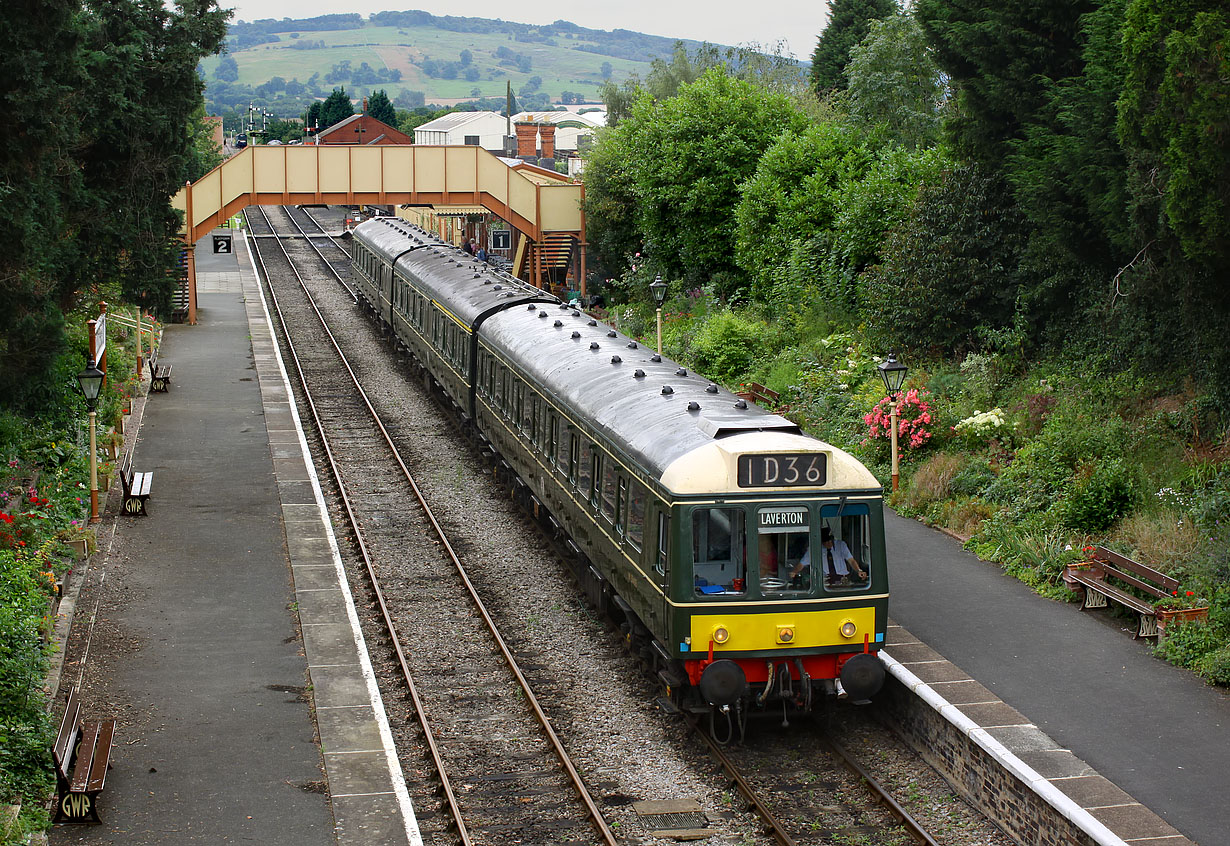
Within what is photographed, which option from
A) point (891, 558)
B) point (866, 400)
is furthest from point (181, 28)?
point (891, 558)

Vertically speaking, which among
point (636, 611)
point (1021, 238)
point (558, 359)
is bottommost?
point (636, 611)

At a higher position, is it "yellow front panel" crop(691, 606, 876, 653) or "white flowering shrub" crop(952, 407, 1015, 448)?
"white flowering shrub" crop(952, 407, 1015, 448)

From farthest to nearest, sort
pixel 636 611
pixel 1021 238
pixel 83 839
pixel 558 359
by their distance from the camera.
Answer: pixel 1021 238 < pixel 558 359 < pixel 636 611 < pixel 83 839

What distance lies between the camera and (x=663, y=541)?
40.9 ft

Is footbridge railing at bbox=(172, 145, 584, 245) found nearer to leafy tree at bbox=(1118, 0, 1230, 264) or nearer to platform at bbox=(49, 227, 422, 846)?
platform at bbox=(49, 227, 422, 846)

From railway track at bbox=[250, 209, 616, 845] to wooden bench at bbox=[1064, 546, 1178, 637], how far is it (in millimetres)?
6610

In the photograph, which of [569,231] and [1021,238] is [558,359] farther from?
[569,231]

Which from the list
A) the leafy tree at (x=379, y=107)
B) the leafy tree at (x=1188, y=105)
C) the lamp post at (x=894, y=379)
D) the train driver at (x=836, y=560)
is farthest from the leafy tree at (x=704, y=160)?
the leafy tree at (x=379, y=107)

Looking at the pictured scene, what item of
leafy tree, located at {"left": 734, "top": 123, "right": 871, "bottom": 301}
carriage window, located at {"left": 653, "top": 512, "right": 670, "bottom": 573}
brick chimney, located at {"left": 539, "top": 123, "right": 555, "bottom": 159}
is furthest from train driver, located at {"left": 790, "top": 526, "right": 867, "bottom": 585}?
brick chimney, located at {"left": 539, "top": 123, "right": 555, "bottom": 159}

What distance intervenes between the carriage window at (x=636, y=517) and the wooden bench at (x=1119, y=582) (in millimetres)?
5564

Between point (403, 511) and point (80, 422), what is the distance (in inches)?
259

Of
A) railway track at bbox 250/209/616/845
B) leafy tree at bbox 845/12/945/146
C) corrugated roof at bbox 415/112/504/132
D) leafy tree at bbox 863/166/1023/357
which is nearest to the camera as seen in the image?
railway track at bbox 250/209/616/845

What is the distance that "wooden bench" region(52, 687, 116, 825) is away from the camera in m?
10.8

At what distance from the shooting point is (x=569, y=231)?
4531 cm
